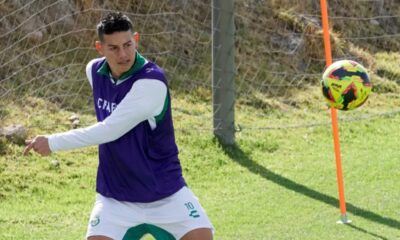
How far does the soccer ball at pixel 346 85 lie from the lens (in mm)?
6395

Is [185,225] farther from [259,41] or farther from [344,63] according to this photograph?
[259,41]

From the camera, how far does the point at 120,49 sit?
4906 millimetres

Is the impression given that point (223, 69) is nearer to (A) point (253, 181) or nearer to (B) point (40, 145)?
(A) point (253, 181)

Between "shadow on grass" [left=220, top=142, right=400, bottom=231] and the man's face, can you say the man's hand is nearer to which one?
the man's face

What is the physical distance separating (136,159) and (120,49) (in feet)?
1.85

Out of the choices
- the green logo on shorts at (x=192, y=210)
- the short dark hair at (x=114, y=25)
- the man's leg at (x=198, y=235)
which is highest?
the short dark hair at (x=114, y=25)

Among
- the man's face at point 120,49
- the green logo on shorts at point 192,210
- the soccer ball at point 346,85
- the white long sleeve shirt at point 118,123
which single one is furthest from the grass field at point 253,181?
the man's face at point 120,49

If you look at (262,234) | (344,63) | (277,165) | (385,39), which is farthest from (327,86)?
(385,39)

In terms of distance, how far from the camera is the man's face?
4.89 metres

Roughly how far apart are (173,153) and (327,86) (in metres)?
1.76

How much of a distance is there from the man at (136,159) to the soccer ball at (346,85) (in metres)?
1.75

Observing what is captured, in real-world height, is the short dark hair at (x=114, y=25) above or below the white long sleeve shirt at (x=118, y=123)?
above

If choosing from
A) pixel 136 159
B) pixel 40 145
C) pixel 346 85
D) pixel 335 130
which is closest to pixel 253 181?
pixel 335 130

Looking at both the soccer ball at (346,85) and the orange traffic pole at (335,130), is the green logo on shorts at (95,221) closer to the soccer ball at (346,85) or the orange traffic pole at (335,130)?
the soccer ball at (346,85)
